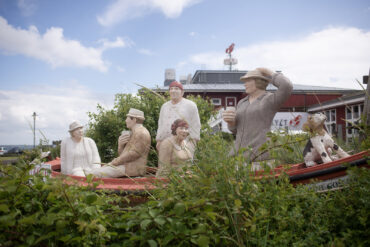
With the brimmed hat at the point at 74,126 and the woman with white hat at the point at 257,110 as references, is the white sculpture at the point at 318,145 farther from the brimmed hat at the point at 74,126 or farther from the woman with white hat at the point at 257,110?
the brimmed hat at the point at 74,126

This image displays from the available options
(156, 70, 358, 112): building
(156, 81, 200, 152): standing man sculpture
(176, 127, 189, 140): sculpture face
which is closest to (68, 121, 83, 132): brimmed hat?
(156, 81, 200, 152): standing man sculpture

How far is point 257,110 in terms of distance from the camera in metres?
3.24

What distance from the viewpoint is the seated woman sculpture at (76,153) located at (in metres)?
4.43

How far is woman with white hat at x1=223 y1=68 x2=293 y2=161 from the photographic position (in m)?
3.10

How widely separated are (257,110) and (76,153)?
9.65 feet

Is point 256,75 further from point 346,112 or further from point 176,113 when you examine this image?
point 346,112

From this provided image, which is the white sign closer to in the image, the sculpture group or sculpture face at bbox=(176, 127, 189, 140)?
the sculpture group

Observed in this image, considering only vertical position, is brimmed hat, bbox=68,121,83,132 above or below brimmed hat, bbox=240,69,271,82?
below

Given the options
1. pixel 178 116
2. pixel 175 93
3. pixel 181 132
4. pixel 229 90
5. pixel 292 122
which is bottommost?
pixel 181 132

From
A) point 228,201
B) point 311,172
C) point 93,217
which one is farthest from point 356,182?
point 93,217

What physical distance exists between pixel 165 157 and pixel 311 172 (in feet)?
6.05

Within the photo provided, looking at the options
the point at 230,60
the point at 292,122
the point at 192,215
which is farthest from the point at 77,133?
the point at 230,60

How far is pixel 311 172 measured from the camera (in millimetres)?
2496

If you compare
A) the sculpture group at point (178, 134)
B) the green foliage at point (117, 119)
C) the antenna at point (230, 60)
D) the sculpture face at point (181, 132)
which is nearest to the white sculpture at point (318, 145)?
the sculpture group at point (178, 134)
